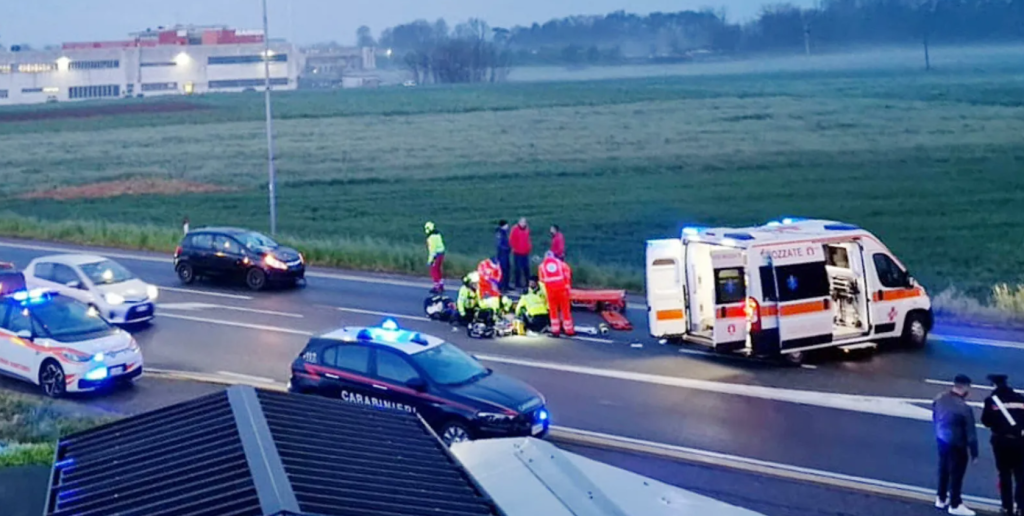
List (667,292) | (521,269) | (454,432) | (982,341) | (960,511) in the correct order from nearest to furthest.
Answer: (960,511) < (454,432) < (667,292) < (982,341) < (521,269)

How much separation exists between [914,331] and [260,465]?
646 inches

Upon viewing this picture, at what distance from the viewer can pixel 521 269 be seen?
2533 cm

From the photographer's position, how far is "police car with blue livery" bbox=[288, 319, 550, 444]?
14.2 meters

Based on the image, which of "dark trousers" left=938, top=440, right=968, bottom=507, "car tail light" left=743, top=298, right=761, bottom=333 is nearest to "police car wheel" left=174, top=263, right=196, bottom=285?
"car tail light" left=743, top=298, right=761, bottom=333

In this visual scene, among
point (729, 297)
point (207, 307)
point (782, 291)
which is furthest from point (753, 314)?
point (207, 307)

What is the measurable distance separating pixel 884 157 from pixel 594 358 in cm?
4188

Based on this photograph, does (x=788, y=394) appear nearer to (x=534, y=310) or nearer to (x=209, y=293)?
(x=534, y=310)

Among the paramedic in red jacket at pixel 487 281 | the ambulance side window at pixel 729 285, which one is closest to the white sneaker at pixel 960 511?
the ambulance side window at pixel 729 285

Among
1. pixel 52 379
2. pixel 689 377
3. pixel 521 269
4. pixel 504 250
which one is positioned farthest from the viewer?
pixel 521 269

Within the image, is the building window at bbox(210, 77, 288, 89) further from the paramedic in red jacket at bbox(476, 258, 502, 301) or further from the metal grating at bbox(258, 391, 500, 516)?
the metal grating at bbox(258, 391, 500, 516)

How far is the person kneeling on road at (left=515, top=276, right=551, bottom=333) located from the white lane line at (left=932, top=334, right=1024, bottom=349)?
6.37 m

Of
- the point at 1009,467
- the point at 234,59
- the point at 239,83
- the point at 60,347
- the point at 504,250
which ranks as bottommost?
the point at 1009,467

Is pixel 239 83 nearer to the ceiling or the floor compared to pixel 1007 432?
nearer to the ceiling

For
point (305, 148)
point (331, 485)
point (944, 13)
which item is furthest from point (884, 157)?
point (944, 13)
